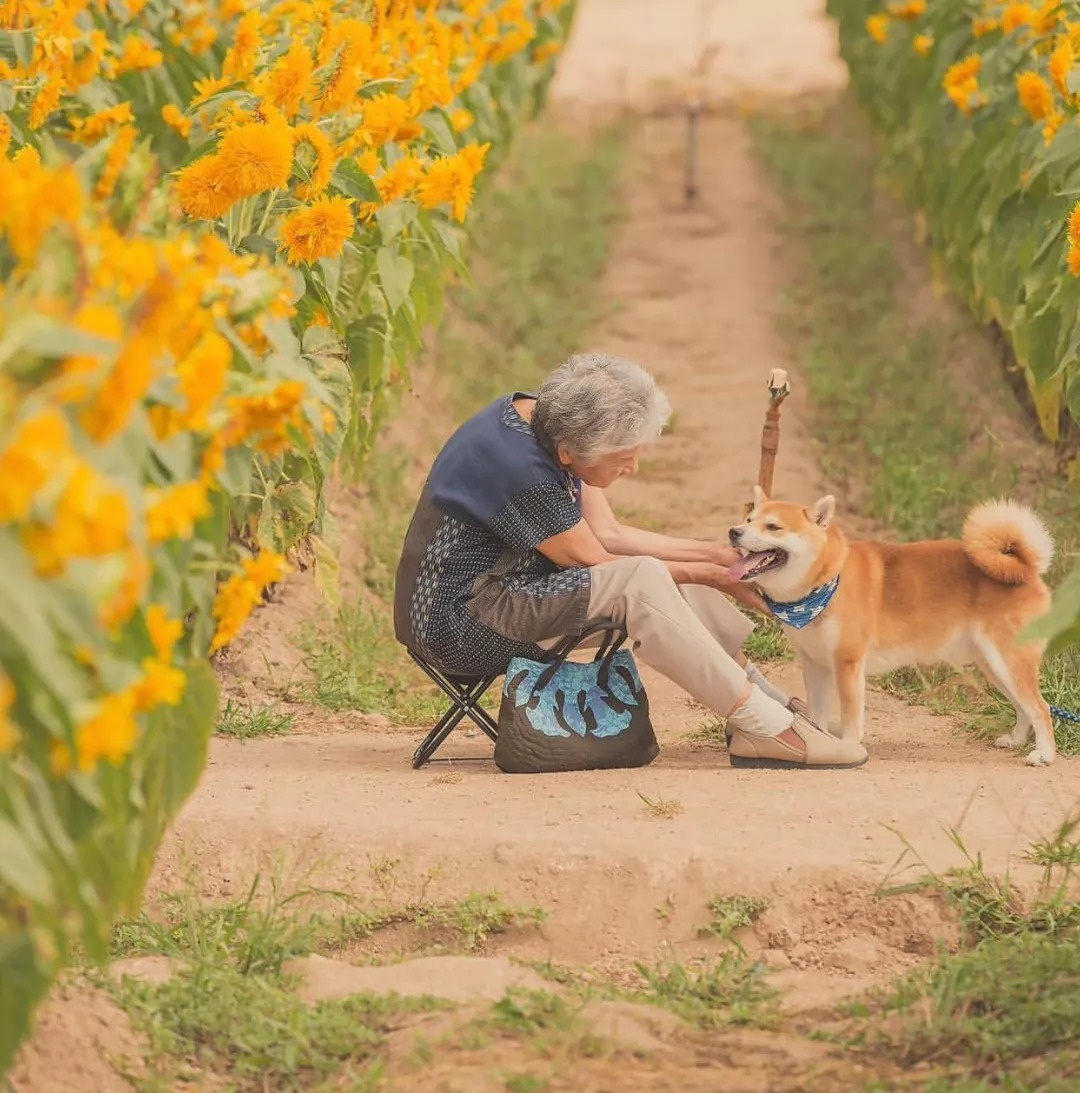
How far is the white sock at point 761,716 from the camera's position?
223 inches

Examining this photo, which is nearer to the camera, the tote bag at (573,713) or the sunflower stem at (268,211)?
the sunflower stem at (268,211)

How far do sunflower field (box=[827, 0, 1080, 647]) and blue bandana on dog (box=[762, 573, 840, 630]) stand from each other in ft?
3.41

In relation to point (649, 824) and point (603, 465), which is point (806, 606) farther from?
point (649, 824)

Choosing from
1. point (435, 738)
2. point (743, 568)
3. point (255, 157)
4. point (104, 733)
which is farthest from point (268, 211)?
point (104, 733)

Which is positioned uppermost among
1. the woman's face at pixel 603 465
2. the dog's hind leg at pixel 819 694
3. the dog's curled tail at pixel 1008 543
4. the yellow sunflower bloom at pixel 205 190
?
the yellow sunflower bloom at pixel 205 190

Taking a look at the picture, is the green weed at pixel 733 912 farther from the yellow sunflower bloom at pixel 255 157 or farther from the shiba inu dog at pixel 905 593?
the yellow sunflower bloom at pixel 255 157

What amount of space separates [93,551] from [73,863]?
606mm

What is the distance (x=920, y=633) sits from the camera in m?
5.85

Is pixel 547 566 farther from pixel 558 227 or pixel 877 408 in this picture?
pixel 558 227

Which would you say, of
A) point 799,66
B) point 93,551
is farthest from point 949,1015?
point 799,66

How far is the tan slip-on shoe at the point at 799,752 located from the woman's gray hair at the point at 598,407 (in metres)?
0.98

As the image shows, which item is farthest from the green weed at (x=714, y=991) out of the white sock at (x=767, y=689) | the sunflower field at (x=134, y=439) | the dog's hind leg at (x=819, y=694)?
the dog's hind leg at (x=819, y=694)

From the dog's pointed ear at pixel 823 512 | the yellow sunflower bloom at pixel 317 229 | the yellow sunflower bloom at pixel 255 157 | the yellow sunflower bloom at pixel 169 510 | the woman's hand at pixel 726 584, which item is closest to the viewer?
the yellow sunflower bloom at pixel 169 510

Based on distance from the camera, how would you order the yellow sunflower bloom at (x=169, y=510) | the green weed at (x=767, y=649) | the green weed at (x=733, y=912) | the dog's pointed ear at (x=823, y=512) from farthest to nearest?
the green weed at (x=767, y=649) → the dog's pointed ear at (x=823, y=512) → the green weed at (x=733, y=912) → the yellow sunflower bloom at (x=169, y=510)
